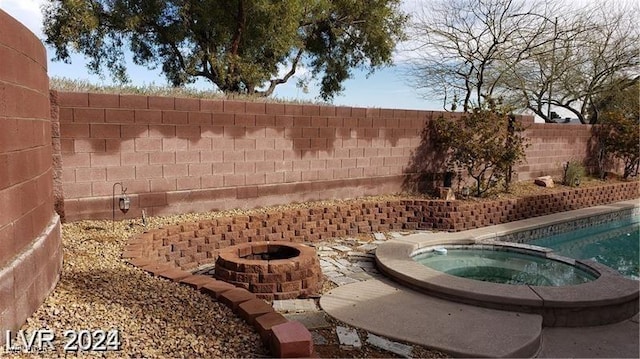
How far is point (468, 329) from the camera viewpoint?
13.2ft

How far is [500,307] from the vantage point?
180 inches

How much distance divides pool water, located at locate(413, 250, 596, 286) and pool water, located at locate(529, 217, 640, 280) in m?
1.08

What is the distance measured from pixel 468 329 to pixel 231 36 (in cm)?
1091

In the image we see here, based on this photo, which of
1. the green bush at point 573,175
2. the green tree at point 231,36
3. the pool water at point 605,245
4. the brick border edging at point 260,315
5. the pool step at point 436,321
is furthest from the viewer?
the green bush at point 573,175

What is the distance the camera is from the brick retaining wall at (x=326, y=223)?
5613 millimetres

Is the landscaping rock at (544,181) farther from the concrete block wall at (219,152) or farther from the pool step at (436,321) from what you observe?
the pool step at (436,321)

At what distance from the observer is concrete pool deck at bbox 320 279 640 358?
373 centimetres

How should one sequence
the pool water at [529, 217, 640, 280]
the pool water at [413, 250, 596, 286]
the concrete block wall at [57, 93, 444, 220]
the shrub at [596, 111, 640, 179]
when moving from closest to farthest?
the concrete block wall at [57, 93, 444, 220] < the pool water at [413, 250, 596, 286] < the pool water at [529, 217, 640, 280] < the shrub at [596, 111, 640, 179]

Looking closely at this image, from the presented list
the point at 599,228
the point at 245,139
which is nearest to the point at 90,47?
the point at 245,139

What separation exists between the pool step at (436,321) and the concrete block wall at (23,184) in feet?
8.15

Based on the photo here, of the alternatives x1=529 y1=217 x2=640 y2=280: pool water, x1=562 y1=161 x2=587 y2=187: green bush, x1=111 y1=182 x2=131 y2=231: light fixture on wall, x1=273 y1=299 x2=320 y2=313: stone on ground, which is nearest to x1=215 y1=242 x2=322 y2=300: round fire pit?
x1=273 y1=299 x2=320 y2=313: stone on ground

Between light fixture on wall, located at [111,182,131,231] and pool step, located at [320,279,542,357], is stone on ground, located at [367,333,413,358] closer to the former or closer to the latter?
pool step, located at [320,279,542,357]

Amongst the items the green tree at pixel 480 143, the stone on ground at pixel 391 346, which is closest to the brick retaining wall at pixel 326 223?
the green tree at pixel 480 143

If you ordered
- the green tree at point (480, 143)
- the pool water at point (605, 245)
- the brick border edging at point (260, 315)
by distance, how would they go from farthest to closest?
the green tree at point (480, 143), the pool water at point (605, 245), the brick border edging at point (260, 315)
